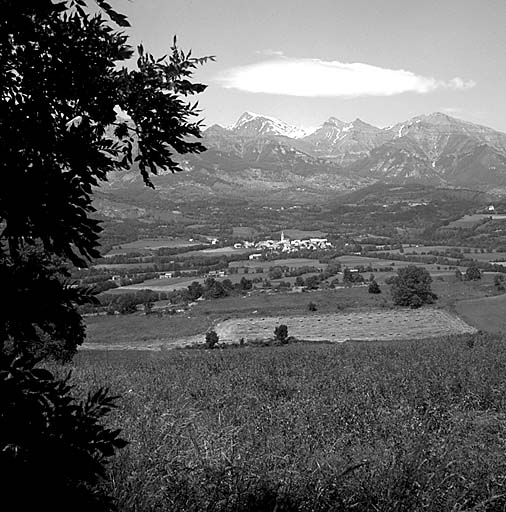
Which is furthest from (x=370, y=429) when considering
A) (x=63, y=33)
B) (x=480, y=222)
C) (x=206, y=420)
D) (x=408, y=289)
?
(x=480, y=222)

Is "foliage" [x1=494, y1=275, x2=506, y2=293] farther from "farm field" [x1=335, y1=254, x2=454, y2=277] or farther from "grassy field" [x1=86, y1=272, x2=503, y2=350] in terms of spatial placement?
"farm field" [x1=335, y1=254, x2=454, y2=277]

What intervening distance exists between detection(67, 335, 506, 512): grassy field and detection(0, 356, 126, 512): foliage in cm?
169

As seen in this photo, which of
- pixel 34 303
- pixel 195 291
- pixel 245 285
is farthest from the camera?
pixel 245 285

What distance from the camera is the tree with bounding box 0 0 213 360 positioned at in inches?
88.7

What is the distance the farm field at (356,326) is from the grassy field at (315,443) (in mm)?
39618

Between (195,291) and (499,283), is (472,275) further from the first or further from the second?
(195,291)

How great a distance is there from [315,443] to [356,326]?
52098 mm

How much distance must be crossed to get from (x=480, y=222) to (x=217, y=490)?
6003 inches

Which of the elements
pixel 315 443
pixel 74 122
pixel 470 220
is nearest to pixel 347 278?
pixel 315 443

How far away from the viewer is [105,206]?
199 m

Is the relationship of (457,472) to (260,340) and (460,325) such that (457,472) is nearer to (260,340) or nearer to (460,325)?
(260,340)

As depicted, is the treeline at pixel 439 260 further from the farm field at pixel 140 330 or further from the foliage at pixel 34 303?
the foliage at pixel 34 303

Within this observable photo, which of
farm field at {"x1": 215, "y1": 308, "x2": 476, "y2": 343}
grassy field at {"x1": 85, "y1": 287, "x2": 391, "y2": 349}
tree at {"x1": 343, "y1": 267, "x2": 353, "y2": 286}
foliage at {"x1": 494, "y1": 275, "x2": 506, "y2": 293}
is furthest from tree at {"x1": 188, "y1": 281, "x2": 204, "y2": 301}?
foliage at {"x1": 494, "y1": 275, "x2": 506, "y2": 293}

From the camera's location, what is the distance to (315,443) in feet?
19.0
